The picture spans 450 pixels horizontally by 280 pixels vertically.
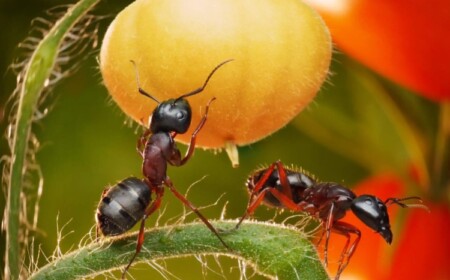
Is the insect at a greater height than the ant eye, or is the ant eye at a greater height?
the ant eye

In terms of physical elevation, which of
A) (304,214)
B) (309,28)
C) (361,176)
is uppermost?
(309,28)

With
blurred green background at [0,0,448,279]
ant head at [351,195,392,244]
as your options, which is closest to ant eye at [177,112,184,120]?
ant head at [351,195,392,244]

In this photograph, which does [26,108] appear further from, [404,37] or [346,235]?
[404,37]

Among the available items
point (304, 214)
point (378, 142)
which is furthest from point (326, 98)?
point (304, 214)

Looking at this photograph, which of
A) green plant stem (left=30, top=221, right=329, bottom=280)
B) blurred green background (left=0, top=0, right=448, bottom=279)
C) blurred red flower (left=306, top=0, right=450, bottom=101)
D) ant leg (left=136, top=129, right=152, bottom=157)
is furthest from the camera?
blurred green background (left=0, top=0, right=448, bottom=279)

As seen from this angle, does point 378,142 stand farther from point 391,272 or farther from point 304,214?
point 304,214

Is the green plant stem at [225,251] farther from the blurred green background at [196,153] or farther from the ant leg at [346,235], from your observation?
the blurred green background at [196,153]

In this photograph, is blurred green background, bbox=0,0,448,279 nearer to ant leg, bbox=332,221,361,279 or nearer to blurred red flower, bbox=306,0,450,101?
blurred red flower, bbox=306,0,450,101
